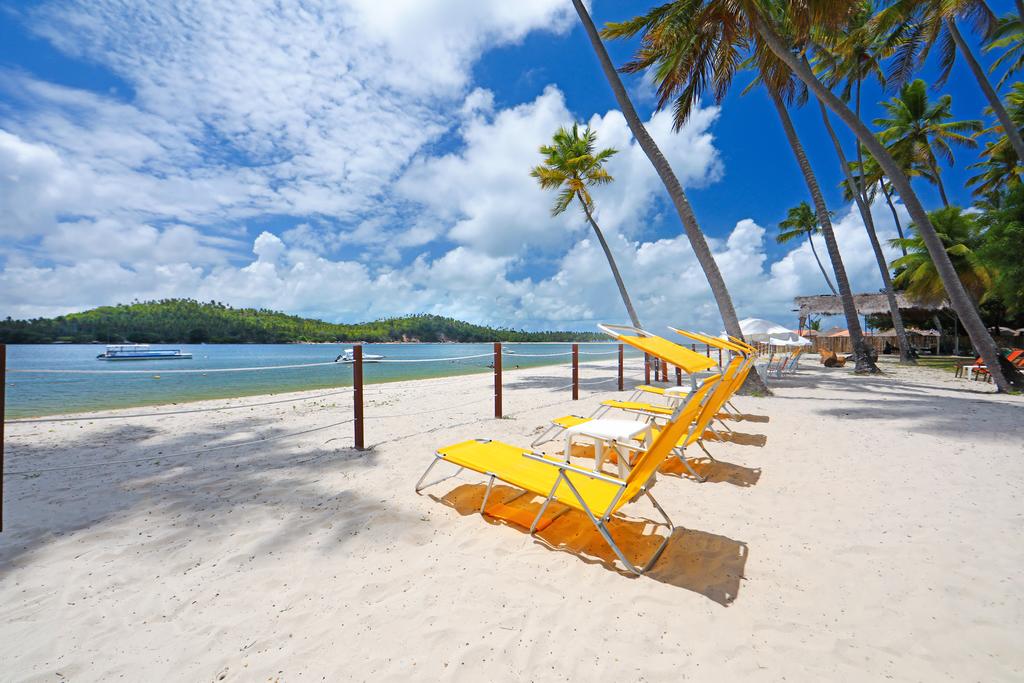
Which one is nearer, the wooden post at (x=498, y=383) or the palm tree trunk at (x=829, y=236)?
the wooden post at (x=498, y=383)

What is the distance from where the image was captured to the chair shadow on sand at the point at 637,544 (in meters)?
2.26

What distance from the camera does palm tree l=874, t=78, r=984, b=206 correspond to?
66.5ft

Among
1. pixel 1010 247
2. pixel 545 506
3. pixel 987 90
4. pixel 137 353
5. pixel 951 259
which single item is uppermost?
pixel 987 90

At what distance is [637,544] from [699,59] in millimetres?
11547

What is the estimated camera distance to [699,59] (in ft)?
33.1

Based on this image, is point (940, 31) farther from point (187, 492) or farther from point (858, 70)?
point (187, 492)

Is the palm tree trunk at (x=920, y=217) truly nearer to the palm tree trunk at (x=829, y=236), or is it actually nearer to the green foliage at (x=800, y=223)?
the palm tree trunk at (x=829, y=236)

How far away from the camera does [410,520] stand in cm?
301

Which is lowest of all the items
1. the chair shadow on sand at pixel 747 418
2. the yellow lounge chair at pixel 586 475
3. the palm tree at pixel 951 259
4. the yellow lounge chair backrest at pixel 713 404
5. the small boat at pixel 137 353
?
the small boat at pixel 137 353

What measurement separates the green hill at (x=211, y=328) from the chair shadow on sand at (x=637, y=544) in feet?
235

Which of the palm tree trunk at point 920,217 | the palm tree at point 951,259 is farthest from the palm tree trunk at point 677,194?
the palm tree at point 951,259

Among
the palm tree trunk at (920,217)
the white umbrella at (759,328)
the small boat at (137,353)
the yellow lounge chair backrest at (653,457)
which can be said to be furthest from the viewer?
the small boat at (137,353)

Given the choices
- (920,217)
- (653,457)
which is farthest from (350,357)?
(653,457)

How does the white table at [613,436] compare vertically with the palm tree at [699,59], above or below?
below
